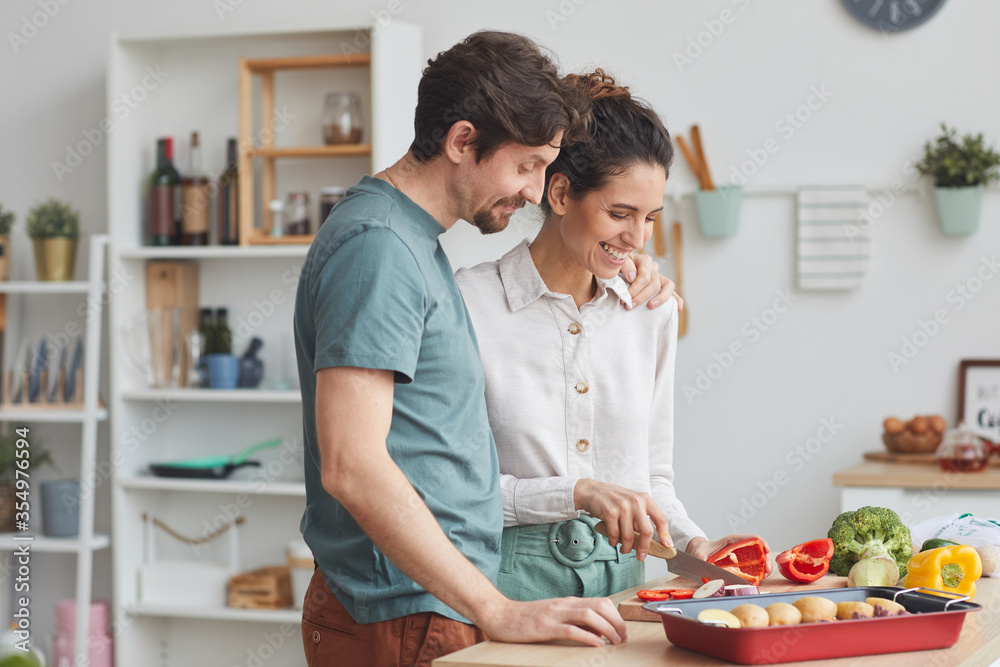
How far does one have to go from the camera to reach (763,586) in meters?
1.39

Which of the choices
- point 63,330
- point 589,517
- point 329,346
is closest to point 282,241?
point 63,330

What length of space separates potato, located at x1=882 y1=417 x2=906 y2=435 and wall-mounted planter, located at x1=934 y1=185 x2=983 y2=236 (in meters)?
0.60

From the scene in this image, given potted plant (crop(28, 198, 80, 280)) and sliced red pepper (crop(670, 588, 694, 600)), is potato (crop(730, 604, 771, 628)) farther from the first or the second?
potted plant (crop(28, 198, 80, 280))

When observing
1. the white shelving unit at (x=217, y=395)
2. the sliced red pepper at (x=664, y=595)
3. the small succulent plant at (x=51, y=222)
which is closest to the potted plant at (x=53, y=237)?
the small succulent plant at (x=51, y=222)

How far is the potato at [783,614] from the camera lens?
1.04 m

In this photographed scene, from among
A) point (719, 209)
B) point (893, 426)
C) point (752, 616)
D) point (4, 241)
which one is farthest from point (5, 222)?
point (752, 616)

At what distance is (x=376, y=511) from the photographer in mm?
1070

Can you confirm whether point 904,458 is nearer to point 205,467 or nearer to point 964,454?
point 964,454

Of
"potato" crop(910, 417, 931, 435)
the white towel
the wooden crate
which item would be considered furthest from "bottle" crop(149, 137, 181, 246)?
"potato" crop(910, 417, 931, 435)

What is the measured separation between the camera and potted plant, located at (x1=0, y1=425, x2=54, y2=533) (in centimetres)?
345

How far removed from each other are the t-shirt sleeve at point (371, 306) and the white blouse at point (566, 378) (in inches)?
16.9

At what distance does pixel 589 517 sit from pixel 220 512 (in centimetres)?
241

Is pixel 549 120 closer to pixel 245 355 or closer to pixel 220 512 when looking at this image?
pixel 245 355

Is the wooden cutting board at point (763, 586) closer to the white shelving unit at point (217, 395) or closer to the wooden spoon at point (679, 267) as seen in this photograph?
the wooden spoon at point (679, 267)
